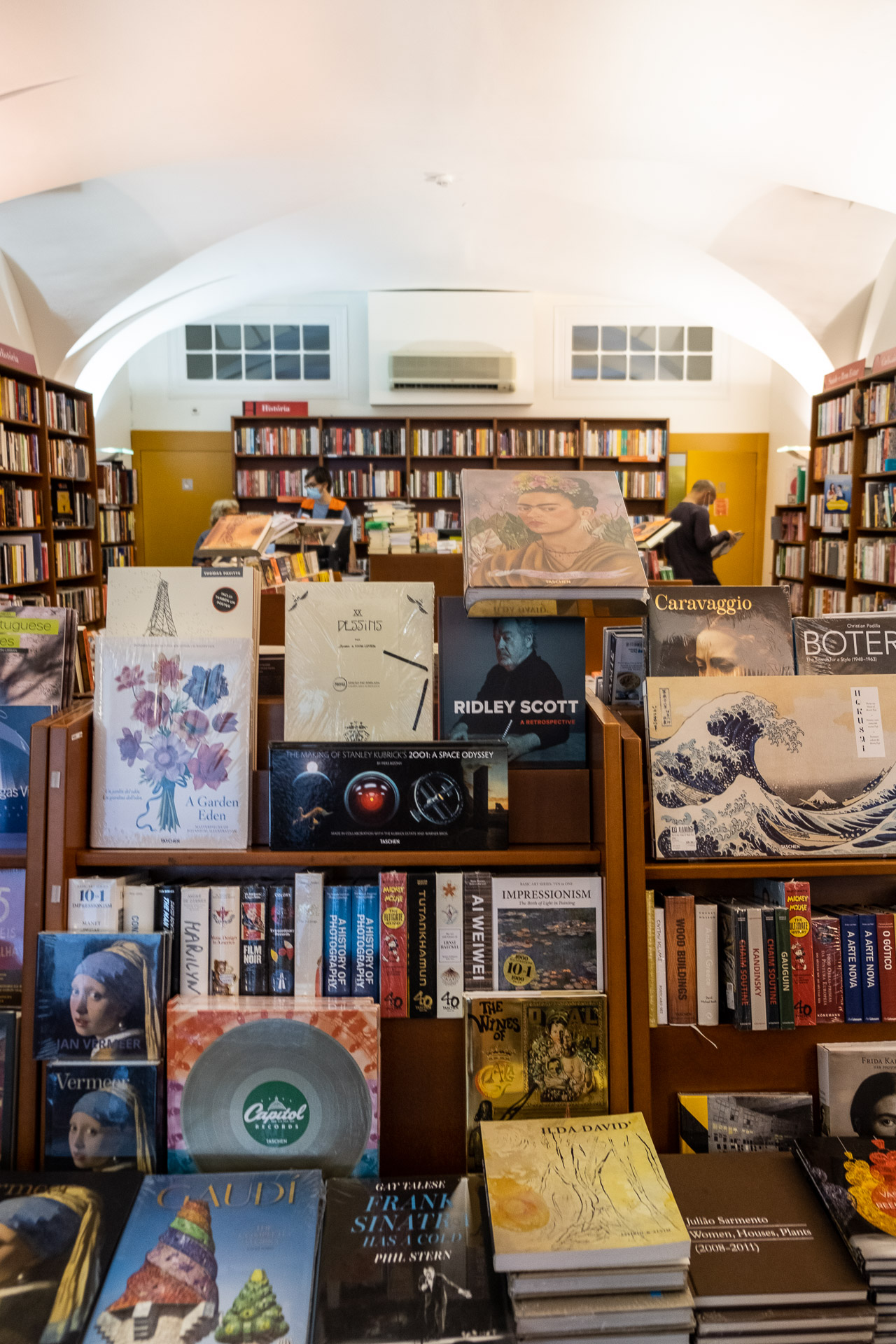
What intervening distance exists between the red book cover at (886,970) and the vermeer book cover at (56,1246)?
1.25m

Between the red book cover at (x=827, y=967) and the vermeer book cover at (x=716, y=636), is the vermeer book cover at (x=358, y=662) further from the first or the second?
the red book cover at (x=827, y=967)

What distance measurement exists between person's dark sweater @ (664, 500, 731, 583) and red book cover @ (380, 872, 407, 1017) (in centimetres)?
502

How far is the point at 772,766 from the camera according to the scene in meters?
1.54

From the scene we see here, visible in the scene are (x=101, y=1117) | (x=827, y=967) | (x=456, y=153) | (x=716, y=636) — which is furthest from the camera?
(x=456, y=153)

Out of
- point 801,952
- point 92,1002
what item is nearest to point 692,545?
point 801,952

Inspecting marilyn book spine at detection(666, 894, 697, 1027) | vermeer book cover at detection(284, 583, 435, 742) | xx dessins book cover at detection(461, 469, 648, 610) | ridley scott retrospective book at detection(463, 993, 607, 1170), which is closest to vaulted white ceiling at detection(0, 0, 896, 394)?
xx dessins book cover at detection(461, 469, 648, 610)

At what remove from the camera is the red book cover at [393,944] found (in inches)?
57.5

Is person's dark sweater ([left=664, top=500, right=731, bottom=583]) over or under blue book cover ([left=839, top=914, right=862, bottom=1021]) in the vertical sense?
over

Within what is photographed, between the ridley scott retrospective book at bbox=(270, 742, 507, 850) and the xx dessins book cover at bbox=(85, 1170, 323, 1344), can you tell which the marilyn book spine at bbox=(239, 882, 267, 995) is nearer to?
the ridley scott retrospective book at bbox=(270, 742, 507, 850)

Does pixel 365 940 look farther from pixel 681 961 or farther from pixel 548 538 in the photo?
pixel 548 538

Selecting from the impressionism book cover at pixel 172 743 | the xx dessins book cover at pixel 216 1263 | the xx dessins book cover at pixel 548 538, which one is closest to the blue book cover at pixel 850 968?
the xx dessins book cover at pixel 548 538

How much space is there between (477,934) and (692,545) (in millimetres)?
5148

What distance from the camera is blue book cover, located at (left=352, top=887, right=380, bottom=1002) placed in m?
1.47

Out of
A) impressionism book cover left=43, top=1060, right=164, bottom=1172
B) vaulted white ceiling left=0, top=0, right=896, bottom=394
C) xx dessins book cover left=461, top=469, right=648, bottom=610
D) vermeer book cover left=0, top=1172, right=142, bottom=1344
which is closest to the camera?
vermeer book cover left=0, top=1172, right=142, bottom=1344
